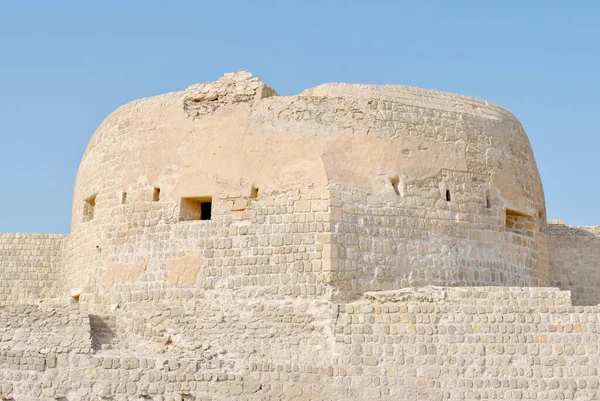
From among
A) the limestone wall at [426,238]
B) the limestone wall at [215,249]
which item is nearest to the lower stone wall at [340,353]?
the limestone wall at [215,249]

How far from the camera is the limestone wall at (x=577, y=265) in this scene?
13.7 metres

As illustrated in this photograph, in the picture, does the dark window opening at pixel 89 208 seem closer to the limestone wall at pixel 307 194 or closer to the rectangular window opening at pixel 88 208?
the rectangular window opening at pixel 88 208

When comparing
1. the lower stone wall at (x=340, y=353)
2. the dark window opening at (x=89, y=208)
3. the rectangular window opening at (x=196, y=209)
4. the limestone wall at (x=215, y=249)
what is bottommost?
the lower stone wall at (x=340, y=353)

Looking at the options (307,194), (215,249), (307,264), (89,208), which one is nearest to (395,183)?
(307,194)

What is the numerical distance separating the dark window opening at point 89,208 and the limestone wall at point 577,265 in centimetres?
775

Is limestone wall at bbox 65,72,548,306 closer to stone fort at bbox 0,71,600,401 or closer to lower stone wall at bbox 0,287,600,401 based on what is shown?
stone fort at bbox 0,71,600,401

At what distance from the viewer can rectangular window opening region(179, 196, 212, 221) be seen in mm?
10750

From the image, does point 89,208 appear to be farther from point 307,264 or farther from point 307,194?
point 307,264

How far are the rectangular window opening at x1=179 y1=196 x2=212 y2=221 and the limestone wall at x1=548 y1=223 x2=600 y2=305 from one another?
6.25 metres

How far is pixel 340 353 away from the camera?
9258 millimetres

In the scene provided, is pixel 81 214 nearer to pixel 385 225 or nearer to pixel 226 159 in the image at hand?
pixel 226 159

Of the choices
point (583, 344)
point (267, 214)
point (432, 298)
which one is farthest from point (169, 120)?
point (583, 344)

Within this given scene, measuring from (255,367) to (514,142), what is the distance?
5.26m

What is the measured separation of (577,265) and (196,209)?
6.92 m
